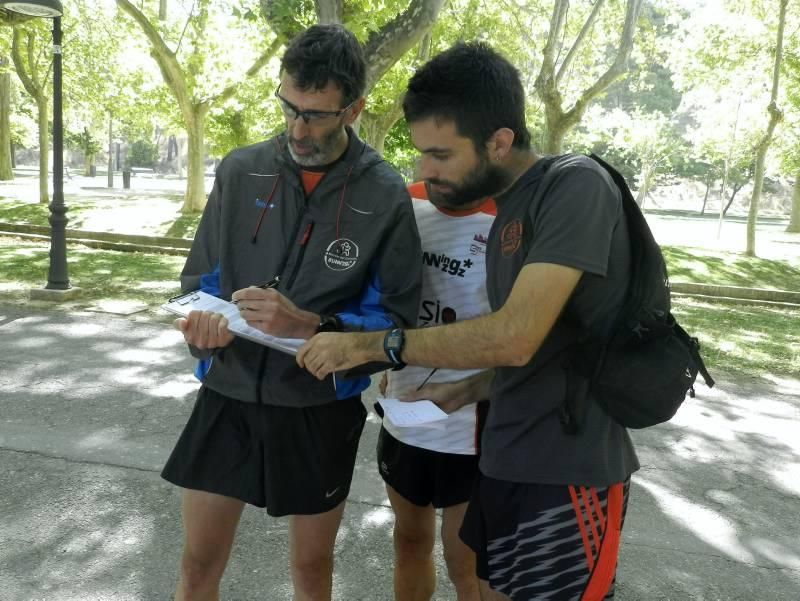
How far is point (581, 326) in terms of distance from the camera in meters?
1.96

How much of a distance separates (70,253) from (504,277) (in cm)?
1296

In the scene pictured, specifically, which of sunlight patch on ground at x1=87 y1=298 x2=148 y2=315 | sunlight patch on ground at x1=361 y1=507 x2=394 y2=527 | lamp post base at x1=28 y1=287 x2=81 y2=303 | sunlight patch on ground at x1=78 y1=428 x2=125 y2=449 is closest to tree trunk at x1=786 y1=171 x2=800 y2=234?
sunlight patch on ground at x1=87 y1=298 x2=148 y2=315

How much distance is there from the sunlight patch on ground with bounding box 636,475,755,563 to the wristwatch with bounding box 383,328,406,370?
277 cm

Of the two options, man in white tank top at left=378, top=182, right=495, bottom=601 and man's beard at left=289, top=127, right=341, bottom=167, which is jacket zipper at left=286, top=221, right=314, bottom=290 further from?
man in white tank top at left=378, top=182, right=495, bottom=601

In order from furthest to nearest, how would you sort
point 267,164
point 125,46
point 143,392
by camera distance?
point 125,46 < point 143,392 < point 267,164

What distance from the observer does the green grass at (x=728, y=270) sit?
16.8 metres

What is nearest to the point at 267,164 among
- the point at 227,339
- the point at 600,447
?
the point at 227,339

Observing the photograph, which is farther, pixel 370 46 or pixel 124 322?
pixel 370 46

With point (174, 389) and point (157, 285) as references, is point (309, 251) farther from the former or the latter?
point (157, 285)

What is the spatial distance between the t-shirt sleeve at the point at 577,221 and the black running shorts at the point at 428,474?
40.5 inches

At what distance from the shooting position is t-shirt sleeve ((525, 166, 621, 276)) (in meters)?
1.82

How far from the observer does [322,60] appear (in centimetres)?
229

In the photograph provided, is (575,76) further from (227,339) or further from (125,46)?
(227,339)

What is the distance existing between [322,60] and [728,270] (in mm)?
17027
